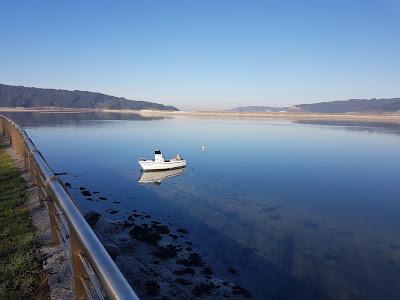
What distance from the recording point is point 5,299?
454 cm

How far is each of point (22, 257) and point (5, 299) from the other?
3.44 ft

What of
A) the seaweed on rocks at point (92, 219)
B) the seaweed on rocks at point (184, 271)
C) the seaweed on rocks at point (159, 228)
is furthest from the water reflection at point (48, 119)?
the seaweed on rocks at point (184, 271)

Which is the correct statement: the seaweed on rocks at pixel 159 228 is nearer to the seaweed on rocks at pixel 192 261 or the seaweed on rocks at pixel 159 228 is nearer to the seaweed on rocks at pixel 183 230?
the seaweed on rocks at pixel 183 230

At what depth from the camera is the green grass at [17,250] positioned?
4.80 meters

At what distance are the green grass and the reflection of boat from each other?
19887 millimetres

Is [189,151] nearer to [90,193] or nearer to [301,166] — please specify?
[301,166]

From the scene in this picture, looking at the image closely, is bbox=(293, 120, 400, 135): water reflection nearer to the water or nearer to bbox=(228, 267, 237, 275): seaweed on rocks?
the water

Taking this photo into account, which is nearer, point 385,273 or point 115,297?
point 115,297

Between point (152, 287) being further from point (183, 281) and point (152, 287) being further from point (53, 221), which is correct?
point (53, 221)

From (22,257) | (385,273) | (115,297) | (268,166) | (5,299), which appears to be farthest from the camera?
(268,166)

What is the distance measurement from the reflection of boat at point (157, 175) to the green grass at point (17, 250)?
19887mm

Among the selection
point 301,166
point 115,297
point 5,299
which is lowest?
point 301,166

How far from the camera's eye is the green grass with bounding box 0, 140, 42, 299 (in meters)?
4.80

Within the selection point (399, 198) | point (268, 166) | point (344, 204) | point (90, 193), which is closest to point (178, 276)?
point (90, 193)
